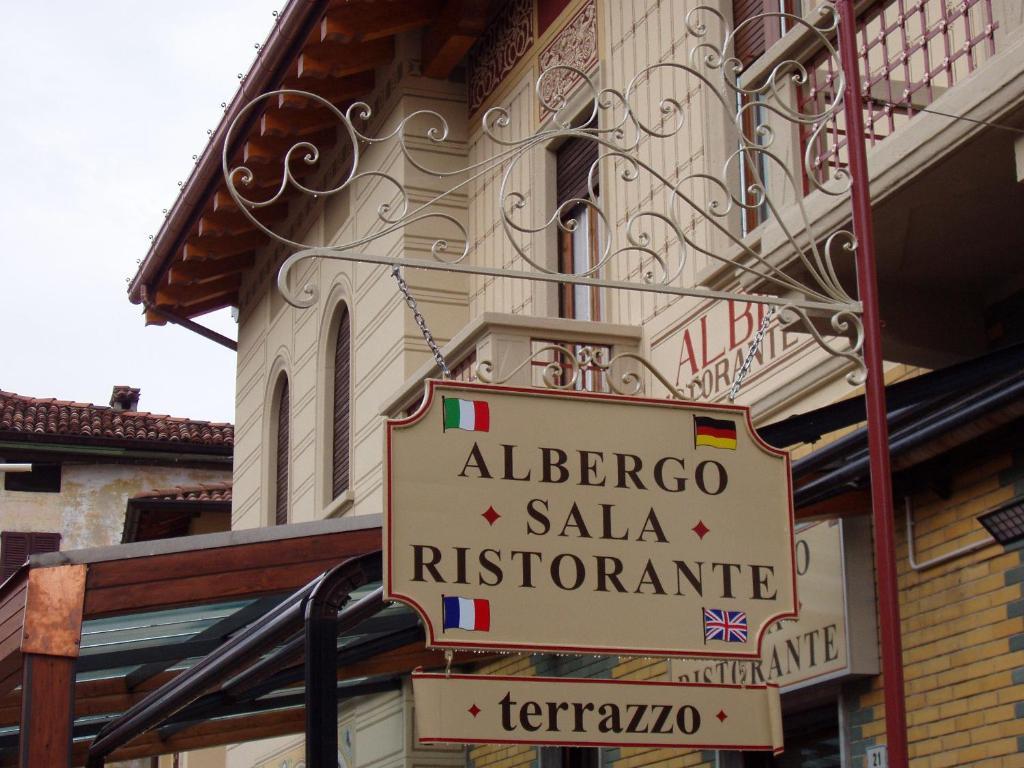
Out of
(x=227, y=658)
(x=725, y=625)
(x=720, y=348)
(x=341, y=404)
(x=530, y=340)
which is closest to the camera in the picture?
(x=725, y=625)

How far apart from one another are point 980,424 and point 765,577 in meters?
2.01

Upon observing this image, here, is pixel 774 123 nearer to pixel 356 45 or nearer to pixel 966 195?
pixel 966 195

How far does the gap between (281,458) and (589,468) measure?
47.8ft

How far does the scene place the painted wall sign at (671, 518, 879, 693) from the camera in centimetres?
898

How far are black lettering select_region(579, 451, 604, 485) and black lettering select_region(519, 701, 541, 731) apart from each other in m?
0.82

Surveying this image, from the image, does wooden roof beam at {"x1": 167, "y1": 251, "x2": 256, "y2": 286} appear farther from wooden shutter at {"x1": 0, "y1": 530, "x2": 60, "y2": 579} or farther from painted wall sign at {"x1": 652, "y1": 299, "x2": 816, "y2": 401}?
wooden shutter at {"x1": 0, "y1": 530, "x2": 60, "y2": 579}

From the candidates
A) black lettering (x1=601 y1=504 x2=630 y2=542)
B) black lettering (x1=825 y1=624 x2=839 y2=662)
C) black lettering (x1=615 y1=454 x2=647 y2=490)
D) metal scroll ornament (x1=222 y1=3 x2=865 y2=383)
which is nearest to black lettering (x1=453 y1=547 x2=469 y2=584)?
black lettering (x1=601 y1=504 x2=630 y2=542)

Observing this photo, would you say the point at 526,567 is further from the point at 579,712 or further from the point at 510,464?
the point at 579,712

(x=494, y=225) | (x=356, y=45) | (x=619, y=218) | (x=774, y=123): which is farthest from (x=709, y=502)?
(x=356, y=45)

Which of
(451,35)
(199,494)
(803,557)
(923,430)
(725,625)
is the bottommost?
(725,625)

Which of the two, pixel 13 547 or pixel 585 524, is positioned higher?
pixel 13 547

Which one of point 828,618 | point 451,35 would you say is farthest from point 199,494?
point 828,618

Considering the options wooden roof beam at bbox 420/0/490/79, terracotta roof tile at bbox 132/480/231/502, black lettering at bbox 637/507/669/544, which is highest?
wooden roof beam at bbox 420/0/490/79

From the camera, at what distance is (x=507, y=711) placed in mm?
6289
